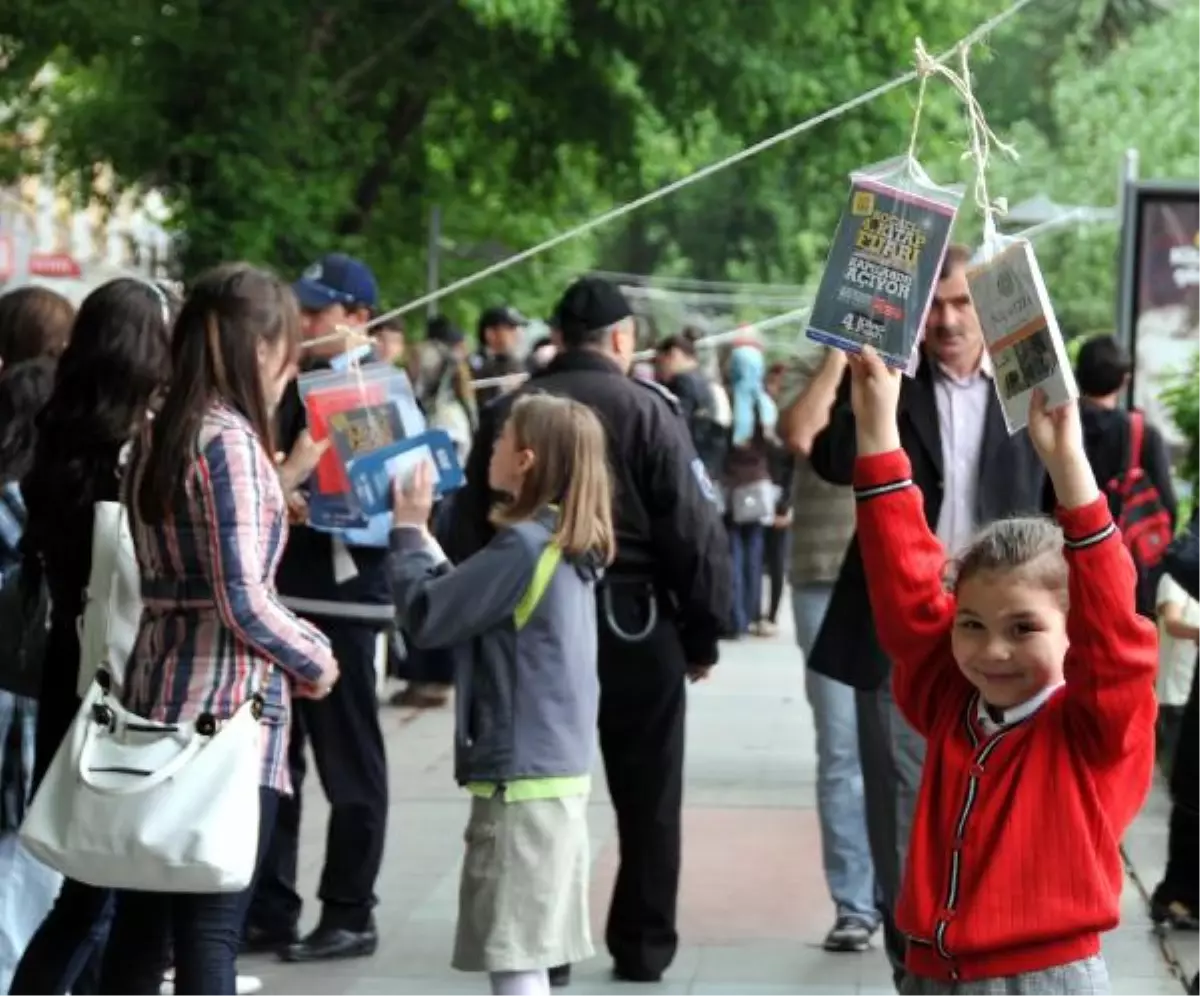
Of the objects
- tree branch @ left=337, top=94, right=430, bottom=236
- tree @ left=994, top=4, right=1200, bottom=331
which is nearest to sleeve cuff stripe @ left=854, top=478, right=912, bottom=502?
tree branch @ left=337, top=94, right=430, bottom=236

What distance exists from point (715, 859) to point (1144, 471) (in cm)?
218

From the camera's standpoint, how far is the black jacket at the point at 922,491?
22.7 feet

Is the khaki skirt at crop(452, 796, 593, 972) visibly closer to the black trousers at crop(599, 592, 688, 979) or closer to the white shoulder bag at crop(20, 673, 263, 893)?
the white shoulder bag at crop(20, 673, 263, 893)

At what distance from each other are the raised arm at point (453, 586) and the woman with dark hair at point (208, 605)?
0.63 m

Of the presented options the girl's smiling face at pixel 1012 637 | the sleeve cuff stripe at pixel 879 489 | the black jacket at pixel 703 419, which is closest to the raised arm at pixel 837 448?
the sleeve cuff stripe at pixel 879 489

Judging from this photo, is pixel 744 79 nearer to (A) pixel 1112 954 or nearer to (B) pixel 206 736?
(A) pixel 1112 954

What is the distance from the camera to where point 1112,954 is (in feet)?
28.0

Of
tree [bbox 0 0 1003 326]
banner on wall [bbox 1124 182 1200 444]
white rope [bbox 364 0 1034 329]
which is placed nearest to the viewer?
white rope [bbox 364 0 1034 329]

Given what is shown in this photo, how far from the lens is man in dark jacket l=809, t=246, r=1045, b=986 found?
6.91 meters

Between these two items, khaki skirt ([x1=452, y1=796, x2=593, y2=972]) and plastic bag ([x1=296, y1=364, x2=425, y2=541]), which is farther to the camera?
plastic bag ([x1=296, y1=364, x2=425, y2=541])

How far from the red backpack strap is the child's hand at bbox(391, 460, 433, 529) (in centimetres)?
438

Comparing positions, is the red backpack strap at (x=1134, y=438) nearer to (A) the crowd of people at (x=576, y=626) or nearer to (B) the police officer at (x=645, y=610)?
(A) the crowd of people at (x=576, y=626)

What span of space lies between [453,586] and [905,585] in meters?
2.06

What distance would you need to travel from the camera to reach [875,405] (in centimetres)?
454
